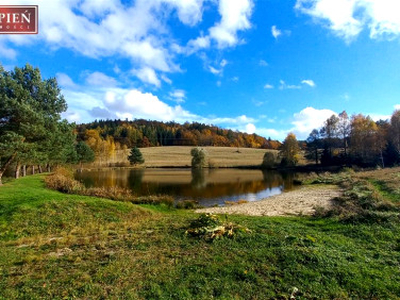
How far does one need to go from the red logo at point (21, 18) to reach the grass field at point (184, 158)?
69.2m

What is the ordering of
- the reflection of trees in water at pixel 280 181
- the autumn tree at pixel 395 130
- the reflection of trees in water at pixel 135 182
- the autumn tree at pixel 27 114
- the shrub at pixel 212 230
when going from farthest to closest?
the autumn tree at pixel 395 130, the reflection of trees in water at pixel 280 181, the reflection of trees in water at pixel 135 182, the autumn tree at pixel 27 114, the shrub at pixel 212 230

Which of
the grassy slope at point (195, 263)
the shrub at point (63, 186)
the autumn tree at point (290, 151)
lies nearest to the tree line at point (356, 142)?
the autumn tree at point (290, 151)

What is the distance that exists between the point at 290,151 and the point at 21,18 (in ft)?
224

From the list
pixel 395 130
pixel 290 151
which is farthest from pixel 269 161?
pixel 395 130

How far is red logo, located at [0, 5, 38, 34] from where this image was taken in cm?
881

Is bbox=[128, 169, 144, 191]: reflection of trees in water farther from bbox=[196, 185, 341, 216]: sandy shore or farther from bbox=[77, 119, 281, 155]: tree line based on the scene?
bbox=[77, 119, 281, 155]: tree line

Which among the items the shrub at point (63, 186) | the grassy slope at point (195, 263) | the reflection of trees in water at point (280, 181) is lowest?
the reflection of trees in water at point (280, 181)

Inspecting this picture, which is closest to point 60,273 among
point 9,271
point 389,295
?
point 9,271

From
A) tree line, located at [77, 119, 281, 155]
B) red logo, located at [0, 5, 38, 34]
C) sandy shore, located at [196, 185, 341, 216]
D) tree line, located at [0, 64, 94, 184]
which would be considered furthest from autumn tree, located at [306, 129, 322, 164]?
red logo, located at [0, 5, 38, 34]

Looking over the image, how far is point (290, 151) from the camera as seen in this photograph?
225ft

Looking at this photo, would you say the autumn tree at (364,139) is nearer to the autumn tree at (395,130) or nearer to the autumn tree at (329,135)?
the autumn tree at (395,130)

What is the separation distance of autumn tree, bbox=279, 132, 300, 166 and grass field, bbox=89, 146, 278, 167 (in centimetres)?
1146

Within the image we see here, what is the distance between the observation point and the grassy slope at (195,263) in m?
4.64

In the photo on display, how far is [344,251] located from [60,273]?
733 cm
